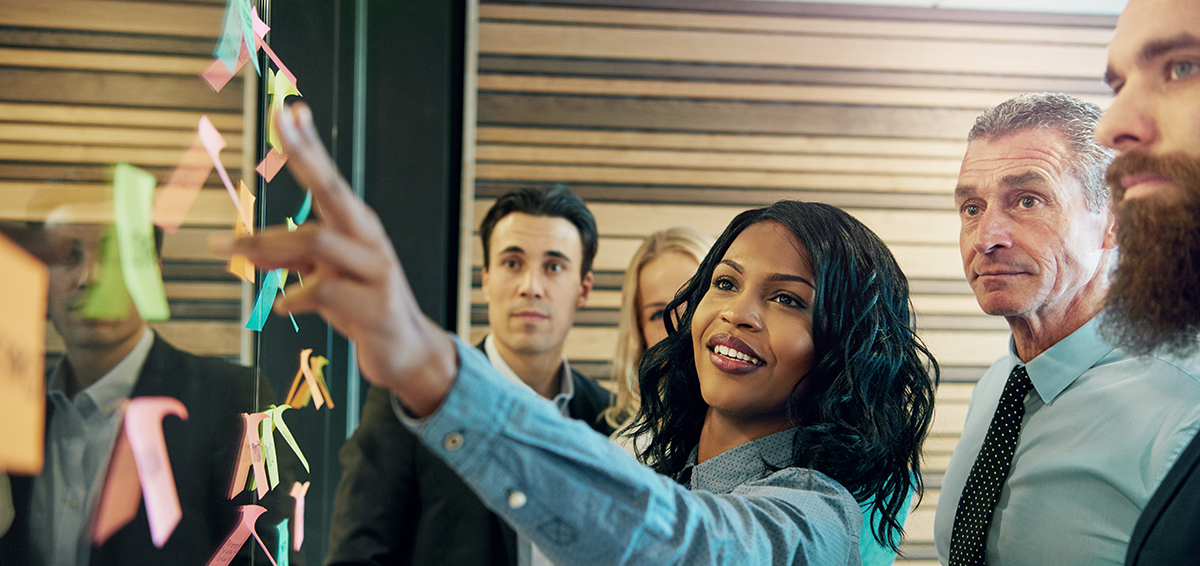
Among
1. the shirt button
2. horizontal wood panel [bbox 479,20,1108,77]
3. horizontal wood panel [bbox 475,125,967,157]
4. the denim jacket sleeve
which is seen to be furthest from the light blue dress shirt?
horizontal wood panel [bbox 479,20,1108,77]

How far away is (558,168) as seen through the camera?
10.3 feet

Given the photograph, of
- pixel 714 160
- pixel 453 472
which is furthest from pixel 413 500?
pixel 714 160

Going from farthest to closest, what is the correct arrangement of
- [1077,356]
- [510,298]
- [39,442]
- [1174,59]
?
[510,298]
[1077,356]
[1174,59]
[39,442]

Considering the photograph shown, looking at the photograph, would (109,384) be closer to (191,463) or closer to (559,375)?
(191,463)

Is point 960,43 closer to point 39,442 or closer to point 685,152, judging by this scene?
point 685,152

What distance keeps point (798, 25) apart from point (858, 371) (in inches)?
99.4

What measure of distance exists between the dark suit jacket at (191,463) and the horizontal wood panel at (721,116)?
2.50 meters

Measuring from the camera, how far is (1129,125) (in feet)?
2.75

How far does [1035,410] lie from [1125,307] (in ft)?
1.40

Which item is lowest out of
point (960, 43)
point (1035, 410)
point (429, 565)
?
point (429, 565)

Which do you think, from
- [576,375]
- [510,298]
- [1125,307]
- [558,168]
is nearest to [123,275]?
[1125,307]

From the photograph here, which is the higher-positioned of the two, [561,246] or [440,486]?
[561,246]

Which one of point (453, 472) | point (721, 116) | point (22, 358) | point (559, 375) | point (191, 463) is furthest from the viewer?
point (721, 116)

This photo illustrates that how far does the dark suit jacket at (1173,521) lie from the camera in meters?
0.90
